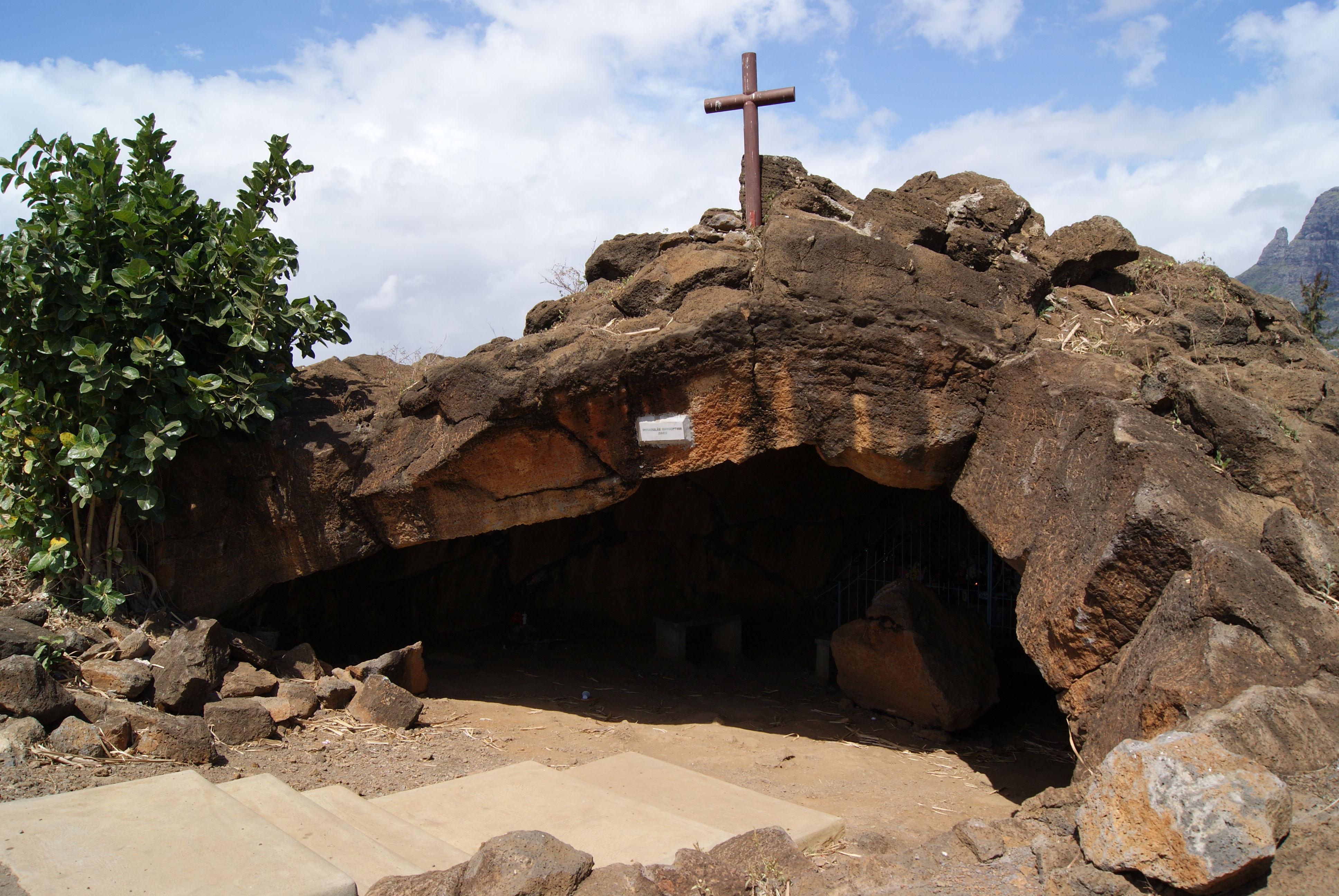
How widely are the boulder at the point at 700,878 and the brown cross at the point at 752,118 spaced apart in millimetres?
3952

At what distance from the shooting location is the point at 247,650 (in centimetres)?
496

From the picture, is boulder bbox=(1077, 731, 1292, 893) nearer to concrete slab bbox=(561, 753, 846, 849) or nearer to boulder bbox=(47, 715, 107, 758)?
concrete slab bbox=(561, 753, 846, 849)

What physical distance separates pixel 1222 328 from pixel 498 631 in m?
5.90

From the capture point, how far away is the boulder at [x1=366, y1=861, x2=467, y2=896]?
2609 millimetres

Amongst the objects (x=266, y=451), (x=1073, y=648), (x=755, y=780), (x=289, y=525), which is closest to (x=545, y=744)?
(x=755, y=780)

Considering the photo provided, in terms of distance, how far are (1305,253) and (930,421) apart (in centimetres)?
5109

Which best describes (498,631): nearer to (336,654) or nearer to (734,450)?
(336,654)

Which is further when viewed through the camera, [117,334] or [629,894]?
[117,334]

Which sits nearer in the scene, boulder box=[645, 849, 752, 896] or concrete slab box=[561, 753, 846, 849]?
boulder box=[645, 849, 752, 896]

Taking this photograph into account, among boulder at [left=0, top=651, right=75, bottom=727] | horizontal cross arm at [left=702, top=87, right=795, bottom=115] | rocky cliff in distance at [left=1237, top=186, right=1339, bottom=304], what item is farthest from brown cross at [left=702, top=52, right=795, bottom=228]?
rocky cliff in distance at [left=1237, top=186, right=1339, bottom=304]

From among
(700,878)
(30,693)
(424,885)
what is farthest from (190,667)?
(700,878)

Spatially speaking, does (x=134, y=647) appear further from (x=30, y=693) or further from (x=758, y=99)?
(x=758, y=99)

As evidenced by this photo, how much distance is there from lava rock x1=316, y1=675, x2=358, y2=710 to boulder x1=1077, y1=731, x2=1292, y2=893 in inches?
157

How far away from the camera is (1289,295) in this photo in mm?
24891
